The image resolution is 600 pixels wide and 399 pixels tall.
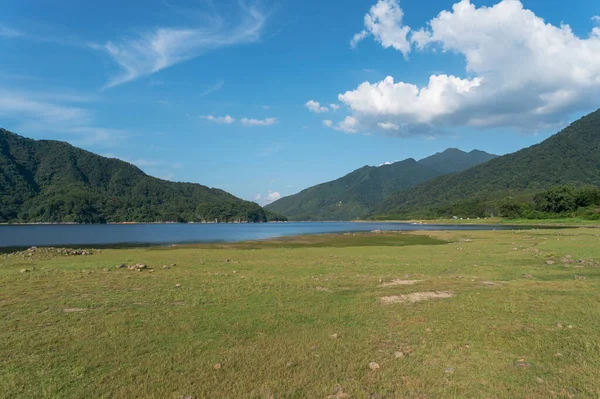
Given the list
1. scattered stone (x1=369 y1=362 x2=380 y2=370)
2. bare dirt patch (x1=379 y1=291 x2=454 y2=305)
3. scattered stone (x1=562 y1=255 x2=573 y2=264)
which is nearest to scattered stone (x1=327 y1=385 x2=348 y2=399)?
scattered stone (x1=369 y1=362 x2=380 y2=370)

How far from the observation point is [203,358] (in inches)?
335

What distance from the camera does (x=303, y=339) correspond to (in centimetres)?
987

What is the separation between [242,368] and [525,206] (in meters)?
181

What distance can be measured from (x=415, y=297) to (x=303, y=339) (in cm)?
678

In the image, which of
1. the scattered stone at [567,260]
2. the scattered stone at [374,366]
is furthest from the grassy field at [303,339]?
the scattered stone at [567,260]

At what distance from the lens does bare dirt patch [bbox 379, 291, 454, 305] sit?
14.3m

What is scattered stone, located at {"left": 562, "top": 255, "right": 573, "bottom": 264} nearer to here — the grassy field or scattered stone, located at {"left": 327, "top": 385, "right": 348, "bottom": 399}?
the grassy field

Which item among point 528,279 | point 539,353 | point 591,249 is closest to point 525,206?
point 591,249

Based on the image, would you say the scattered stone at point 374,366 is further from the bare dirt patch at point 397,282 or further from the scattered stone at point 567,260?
the scattered stone at point 567,260

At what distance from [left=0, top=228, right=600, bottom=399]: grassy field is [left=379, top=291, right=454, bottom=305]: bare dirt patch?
80mm

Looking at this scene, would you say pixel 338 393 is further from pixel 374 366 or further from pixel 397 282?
pixel 397 282

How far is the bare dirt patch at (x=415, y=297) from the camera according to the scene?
14281mm

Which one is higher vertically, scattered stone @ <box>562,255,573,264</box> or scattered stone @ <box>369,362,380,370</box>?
scattered stone @ <box>369,362,380,370</box>

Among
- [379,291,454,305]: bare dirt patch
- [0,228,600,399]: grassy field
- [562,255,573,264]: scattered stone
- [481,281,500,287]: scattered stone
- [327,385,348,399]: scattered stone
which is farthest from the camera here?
[562,255,573,264]: scattered stone
